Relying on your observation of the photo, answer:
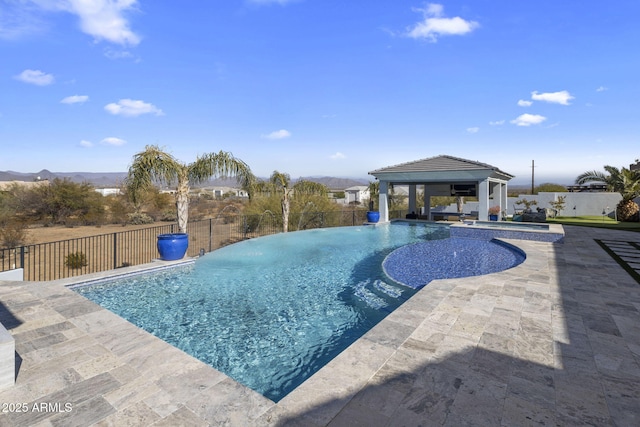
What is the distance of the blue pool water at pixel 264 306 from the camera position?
3.94 meters

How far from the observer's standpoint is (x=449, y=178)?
17.2 m

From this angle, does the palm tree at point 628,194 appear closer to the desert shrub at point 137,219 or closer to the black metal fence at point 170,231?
the black metal fence at point 170,231

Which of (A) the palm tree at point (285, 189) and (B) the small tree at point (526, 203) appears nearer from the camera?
(A) the palm tree at point (285, 189)

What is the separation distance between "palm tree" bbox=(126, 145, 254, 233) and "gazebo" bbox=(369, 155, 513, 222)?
1087cm

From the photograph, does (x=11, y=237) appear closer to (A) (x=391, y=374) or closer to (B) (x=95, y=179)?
(A) (x=391, y=374)

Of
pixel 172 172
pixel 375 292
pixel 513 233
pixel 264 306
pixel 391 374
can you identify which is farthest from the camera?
pixel 513 233

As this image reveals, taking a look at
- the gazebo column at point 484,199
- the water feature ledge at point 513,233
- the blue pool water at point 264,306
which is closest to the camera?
the blue pool water at point 264,306

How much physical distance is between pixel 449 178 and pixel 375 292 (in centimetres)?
1275

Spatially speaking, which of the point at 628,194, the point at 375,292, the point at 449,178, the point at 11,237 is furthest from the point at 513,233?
the point at 11,237

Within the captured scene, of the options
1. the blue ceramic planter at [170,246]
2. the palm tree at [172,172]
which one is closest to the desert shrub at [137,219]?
the palm tree at [172,172]

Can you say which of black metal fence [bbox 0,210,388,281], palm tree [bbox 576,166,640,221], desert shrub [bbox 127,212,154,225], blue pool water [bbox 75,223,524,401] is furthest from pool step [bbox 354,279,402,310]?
desert shrub [bbox 127,212,154,225]

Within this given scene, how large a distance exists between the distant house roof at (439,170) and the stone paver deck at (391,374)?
12.6 m

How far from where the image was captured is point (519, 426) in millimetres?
2217

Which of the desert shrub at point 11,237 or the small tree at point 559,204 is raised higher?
the small tree at point 559,204
